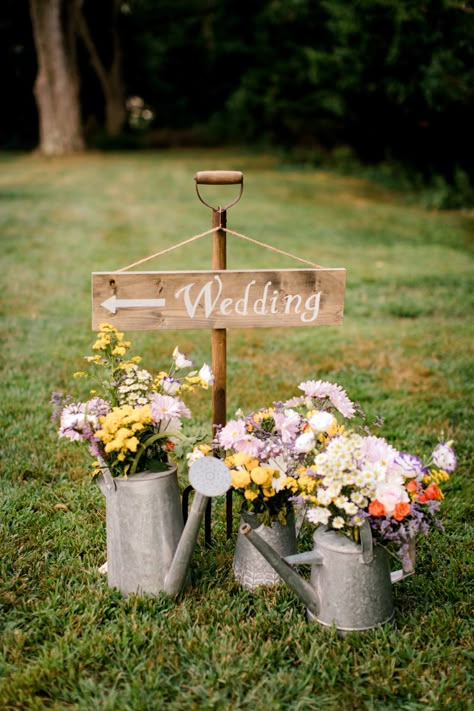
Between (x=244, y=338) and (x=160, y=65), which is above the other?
(x=160, y=65)

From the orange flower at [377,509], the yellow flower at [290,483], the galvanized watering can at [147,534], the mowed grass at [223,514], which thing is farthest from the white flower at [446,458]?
the galvanized watering can at [147,534]

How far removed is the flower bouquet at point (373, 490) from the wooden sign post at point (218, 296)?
0.54m

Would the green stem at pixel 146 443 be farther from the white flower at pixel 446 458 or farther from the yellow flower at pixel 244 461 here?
the white flower at pixel 446 458

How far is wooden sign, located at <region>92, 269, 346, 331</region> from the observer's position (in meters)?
2.51

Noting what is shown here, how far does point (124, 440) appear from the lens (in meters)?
2.34

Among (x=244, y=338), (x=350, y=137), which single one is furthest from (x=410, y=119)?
(x=244, y=338)

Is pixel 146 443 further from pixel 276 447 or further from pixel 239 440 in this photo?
pixel 276 447

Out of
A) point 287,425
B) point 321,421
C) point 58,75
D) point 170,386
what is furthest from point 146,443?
point 58,75

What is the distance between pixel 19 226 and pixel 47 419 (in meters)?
7.64

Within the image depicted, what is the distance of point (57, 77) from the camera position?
73.6ft

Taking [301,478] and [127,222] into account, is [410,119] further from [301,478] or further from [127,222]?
[301,478]

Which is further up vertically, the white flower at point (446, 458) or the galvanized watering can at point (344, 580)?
the white flower at point (446, 458)

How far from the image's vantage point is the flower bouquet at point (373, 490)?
217 centimetres

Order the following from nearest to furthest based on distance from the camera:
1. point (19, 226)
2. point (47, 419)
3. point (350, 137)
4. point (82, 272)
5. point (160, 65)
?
point (47, 419)
point (82, 272)
point (19, 226)
point (350, 137)
point (160, 65)
